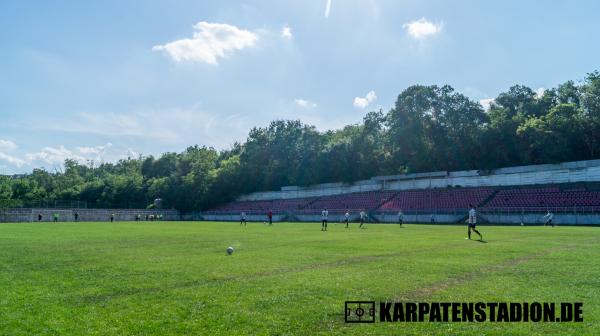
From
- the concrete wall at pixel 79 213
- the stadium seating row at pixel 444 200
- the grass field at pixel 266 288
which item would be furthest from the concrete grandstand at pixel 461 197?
the grass field at pixel 266 288

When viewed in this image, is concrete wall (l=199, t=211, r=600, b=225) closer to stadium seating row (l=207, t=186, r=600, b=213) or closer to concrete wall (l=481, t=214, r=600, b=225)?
concrete wall (l=481, t=214, r=600, b=225)

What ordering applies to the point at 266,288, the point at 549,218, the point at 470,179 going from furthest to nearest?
1. the point at 470,179
2. the point at 549,218
3. the point at 266,288

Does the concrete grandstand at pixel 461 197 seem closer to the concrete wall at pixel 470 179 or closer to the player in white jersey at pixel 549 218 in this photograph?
the concrete wall at pixel 470 179

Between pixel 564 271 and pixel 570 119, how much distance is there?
5797cm

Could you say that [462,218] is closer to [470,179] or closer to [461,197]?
[461,197]

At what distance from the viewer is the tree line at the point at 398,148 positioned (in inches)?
2515

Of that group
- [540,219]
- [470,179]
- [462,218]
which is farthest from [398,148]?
[540,219]

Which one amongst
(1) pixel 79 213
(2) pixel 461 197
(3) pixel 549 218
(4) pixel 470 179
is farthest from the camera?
(1) pixel 79 213

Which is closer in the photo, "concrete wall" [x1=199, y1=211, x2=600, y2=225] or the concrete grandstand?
"concrete wall" [x1=199, y1=211, x2=600, y2=225]

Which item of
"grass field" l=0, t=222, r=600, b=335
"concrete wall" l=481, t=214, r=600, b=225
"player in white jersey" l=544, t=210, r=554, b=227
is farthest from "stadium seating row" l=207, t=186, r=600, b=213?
"grass field" l=0, t=222, r=600, b=335

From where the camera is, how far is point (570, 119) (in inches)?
2426

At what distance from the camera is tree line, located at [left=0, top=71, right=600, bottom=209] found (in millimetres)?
63875

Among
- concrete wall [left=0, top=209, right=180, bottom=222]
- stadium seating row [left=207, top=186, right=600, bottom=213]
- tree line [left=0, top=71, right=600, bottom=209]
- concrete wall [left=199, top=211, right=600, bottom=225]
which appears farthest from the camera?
concrete wall [left=0, top=209, right=180, bottom=222]

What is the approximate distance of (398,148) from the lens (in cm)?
8381
